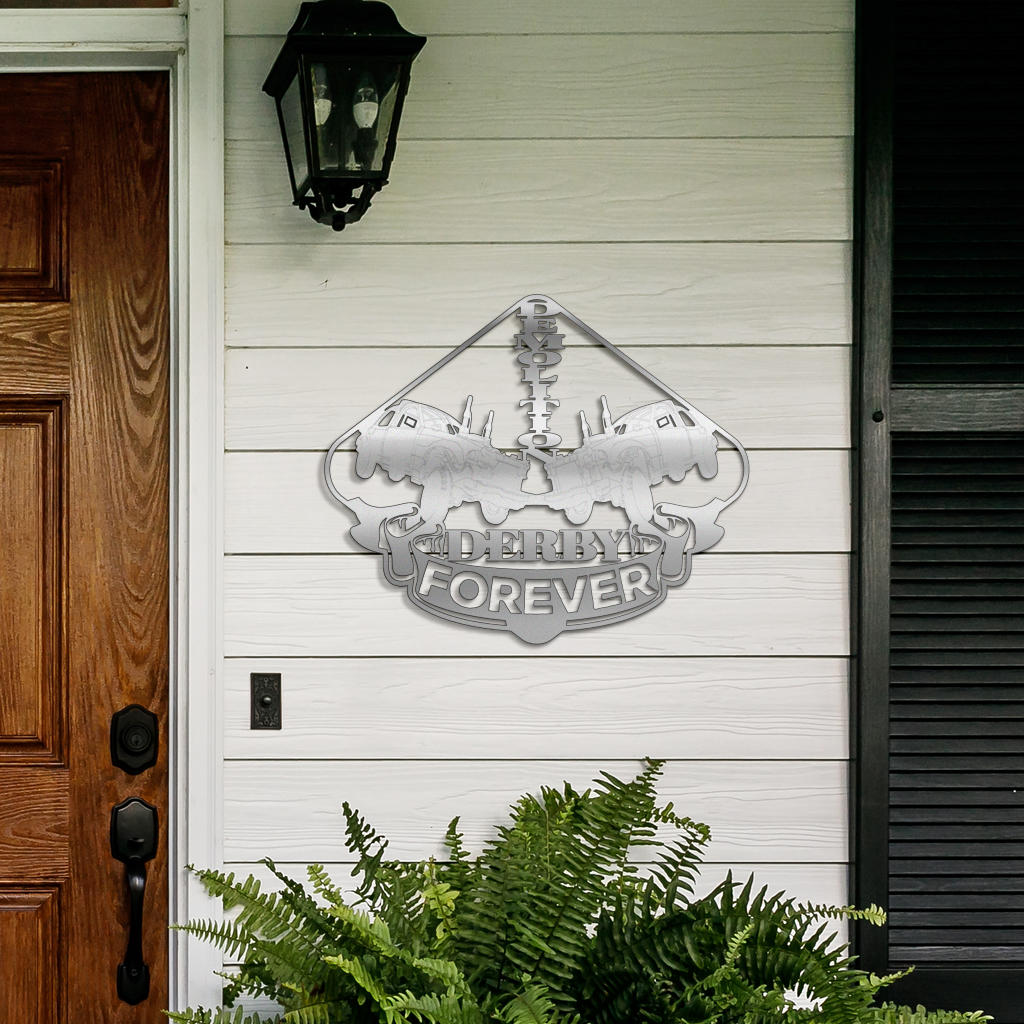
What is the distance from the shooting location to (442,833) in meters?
1.60

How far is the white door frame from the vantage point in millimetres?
1582

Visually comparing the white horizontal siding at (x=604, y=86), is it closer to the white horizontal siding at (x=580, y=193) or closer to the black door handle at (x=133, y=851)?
the white horizontal siding at (x=580, y=193)

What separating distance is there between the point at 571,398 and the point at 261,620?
1.91 ft

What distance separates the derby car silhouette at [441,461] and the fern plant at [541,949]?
472mm

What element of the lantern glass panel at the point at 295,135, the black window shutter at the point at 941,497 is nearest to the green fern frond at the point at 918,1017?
the black window shutter at the point at 941,497

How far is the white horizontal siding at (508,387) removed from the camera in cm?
160

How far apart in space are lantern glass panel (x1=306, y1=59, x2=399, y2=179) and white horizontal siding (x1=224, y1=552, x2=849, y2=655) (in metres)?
0.52

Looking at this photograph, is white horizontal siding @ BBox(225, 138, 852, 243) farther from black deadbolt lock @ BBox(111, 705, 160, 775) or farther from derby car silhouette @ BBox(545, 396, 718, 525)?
black deadbolt lock @ BBox(111, 705, 160, 775)

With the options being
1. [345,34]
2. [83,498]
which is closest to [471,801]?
[83,498]

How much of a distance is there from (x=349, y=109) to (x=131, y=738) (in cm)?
100


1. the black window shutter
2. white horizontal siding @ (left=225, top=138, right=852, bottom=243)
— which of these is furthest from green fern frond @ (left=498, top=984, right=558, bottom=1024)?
white horizontal siding @ (left=225, top=138, right=852, bottom=243)

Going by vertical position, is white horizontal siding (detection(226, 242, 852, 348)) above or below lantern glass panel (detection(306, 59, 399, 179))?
below

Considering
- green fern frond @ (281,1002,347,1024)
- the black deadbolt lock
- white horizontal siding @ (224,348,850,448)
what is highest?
white horizontal siding @ (224,348,850,448)

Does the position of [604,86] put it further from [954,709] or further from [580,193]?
[954,709]
